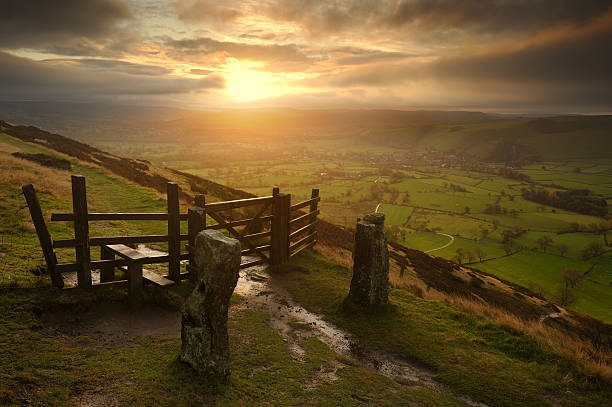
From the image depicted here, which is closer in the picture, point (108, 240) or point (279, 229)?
point (108, 240)

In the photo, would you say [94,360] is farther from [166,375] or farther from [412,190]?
[412,190]

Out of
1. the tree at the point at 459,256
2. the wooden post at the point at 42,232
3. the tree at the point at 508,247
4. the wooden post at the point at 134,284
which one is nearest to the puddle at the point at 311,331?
the wooden post at the point at 134,284

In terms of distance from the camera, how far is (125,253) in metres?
9.00

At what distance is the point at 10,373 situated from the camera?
5.62 m

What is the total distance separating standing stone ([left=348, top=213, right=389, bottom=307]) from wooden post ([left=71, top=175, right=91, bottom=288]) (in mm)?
7272

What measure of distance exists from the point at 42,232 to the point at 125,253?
186cm

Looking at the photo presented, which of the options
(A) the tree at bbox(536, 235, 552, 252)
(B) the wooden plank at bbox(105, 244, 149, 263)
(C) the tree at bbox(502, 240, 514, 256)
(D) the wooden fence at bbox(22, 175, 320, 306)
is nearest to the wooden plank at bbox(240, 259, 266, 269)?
(D) the wooden fence at bbox(22, 175, 320, 306)

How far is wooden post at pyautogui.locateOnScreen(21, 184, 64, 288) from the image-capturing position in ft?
26.1

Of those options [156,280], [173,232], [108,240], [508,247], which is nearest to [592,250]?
[508,247]

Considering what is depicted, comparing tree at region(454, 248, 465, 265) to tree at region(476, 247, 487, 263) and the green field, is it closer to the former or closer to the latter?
the green field

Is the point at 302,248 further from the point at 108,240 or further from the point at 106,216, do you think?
the point at 106,216

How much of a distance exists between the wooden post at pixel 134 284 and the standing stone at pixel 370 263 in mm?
5969

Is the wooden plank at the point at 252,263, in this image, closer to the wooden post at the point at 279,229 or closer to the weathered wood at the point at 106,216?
the wooden post at the point at 279,229

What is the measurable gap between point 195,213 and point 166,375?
469 centimetres
